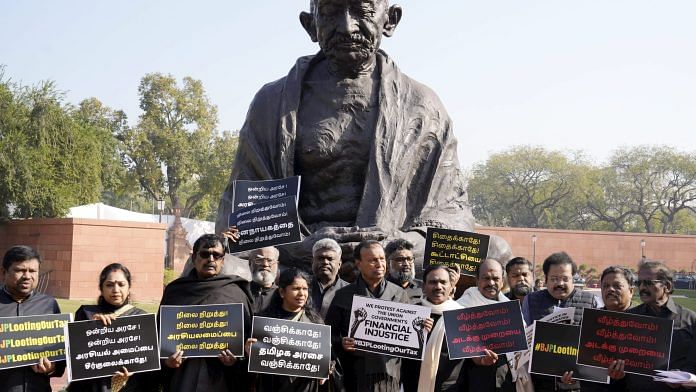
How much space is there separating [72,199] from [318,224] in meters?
25.0

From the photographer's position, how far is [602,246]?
41.8 meters

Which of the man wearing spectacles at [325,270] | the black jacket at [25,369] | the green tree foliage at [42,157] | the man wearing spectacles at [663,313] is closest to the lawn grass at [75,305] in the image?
the green tree foliage at [42,157]

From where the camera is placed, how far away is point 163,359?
196 inches

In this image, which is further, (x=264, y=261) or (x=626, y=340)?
(x=264, y=261)

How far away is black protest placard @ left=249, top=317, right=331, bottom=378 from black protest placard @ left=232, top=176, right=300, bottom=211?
170cm

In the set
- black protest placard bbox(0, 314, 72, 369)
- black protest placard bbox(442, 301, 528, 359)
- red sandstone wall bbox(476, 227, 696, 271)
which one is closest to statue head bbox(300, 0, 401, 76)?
black protest placard bbox(442, 301, 528, 359)

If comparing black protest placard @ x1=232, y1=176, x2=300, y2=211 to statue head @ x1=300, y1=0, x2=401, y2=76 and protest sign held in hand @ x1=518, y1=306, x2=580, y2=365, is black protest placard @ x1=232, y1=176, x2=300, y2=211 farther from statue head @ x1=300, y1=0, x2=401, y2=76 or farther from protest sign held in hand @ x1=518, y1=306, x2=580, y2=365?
protest sign held in hand @ x1=518, y1=306, x2=580, y2=365

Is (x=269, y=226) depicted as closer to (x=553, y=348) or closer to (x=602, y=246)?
(x=553, y=348)

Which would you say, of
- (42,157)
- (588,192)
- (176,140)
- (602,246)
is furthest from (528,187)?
(42,157)

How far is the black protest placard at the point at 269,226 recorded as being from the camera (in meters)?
6.30

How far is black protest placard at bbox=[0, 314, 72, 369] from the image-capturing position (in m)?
4.72

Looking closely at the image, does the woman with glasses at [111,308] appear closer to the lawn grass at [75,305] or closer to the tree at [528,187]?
the lawn grass at [75,305]

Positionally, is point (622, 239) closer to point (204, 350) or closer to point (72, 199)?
point (72, 199)

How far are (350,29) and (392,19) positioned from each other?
516mm
